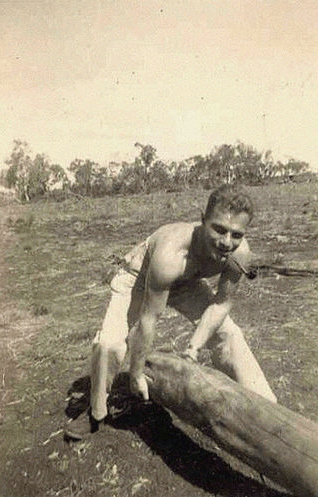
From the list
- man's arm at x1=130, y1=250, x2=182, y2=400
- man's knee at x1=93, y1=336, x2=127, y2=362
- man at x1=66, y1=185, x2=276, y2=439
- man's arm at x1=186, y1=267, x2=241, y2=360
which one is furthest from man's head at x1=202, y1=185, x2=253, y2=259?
man's knee at x1=93, y1=336, x2=127, y2=362

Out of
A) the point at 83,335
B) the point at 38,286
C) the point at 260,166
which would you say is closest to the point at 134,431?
the point at 83,335

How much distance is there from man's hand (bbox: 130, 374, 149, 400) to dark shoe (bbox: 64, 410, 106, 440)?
0.53 metres

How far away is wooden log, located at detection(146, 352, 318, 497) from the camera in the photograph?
2900 mm

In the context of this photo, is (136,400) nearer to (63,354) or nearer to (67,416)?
(67,416)

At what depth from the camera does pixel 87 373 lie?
5.55 meters

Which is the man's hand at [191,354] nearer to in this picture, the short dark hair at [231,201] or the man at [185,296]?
the man at [185,296]

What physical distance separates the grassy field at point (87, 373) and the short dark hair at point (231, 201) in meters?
1.77

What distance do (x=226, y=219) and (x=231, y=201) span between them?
0.11m

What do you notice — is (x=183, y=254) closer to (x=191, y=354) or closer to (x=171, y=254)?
(x=171, y=254)

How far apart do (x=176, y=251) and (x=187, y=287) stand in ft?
1.95

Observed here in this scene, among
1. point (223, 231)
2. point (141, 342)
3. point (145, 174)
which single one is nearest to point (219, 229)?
point (223, 231)

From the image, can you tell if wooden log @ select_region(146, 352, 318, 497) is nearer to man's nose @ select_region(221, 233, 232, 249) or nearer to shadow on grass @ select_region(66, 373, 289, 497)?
shadow on grass @ select_region(66, 373, 289, 497)

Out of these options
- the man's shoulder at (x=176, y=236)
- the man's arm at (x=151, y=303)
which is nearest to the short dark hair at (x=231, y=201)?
the man's shoulder at (x=176, y=236)

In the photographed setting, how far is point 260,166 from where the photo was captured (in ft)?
168
